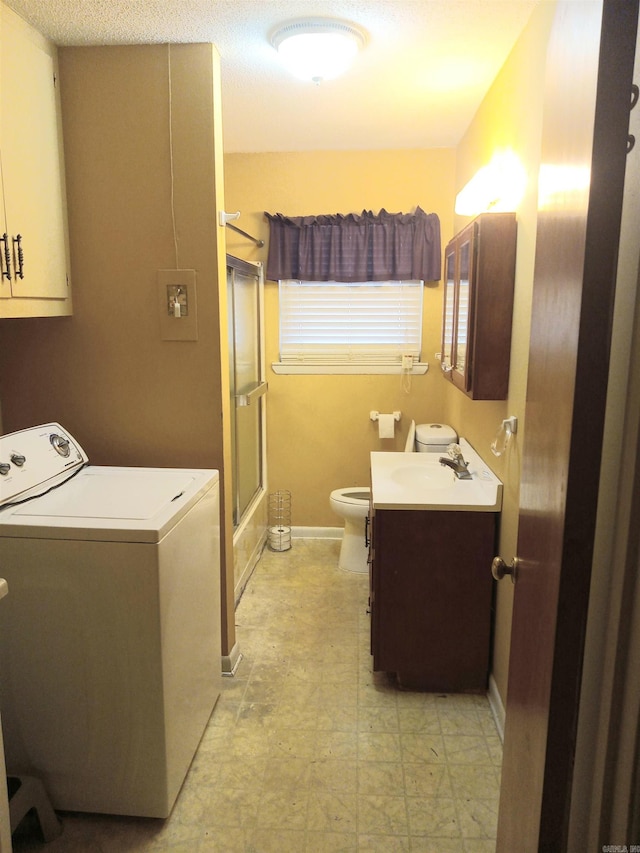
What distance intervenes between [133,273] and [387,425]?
196 cm

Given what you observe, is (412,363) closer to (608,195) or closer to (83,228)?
(83,228)

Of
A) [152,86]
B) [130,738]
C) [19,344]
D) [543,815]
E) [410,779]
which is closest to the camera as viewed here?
[543,815]

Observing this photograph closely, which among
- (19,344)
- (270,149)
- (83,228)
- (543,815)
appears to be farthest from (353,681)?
(270,149)

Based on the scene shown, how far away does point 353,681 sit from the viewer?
8.12ft

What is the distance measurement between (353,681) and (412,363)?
2022 mm

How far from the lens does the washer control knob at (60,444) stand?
2084mm

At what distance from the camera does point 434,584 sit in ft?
7.55

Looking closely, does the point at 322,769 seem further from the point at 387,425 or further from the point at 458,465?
the point at 387,425

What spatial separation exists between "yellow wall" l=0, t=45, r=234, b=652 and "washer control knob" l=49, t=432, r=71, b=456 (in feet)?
0.80

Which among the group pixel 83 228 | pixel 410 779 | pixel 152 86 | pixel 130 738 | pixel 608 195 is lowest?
pixel 410 779

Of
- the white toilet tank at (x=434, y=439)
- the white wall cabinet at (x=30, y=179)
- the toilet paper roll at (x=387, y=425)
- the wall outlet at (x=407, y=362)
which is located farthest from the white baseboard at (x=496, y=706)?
the white wall cabinet at (x=30, y=179)

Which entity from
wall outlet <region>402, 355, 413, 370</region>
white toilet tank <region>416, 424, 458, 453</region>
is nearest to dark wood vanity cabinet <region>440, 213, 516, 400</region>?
white toilet tank <region>416, 424, 458, 453</region>

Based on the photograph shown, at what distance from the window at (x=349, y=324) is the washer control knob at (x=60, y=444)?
186cm

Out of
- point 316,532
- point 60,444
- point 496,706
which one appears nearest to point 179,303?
point 60,444
